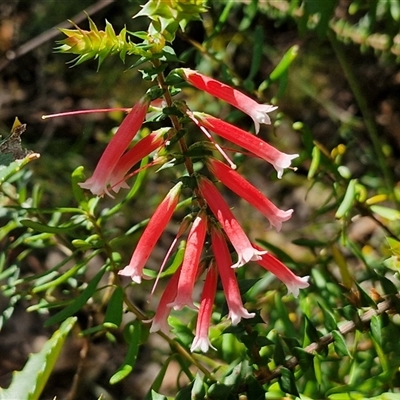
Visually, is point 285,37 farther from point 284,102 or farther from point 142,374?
point 142,374

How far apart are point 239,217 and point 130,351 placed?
1885 millimetres

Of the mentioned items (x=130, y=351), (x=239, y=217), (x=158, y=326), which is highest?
(x=158, y=326)

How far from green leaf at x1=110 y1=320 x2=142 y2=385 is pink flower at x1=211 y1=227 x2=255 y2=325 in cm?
27

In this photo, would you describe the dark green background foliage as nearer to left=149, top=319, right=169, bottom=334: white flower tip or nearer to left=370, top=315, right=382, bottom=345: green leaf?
left=370, top=315, right=382, bottom=345: green leaf

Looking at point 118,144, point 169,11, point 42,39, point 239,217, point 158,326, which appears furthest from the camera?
point 239,217

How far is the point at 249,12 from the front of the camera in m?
2.01

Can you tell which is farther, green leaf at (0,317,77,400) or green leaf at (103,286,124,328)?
green leaf at (103,286,124,328)

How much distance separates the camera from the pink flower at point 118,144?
1112 millimetres

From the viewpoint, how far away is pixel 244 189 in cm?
119

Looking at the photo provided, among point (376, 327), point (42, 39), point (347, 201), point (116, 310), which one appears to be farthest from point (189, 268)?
point (42, 39)

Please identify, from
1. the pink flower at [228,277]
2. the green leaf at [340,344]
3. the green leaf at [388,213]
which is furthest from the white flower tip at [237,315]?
the green leaf at [388,213]

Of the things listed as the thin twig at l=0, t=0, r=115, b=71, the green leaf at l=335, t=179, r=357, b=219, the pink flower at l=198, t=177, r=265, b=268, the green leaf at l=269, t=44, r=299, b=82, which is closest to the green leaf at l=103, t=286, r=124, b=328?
the pink flower at l=198, t=177, r=265, b=268

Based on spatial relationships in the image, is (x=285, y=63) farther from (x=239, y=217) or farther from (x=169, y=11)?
(x=239, y=217)

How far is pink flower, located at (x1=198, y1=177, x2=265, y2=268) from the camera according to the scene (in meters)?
1.14
